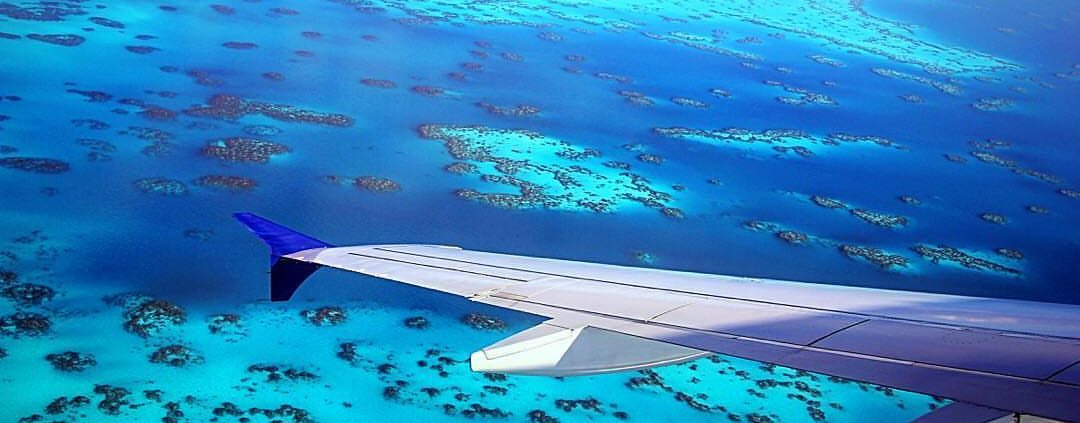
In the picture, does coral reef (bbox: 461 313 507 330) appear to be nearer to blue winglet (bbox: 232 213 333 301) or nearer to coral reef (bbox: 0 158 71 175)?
blue winglet (bbox: 232 213 333 301)

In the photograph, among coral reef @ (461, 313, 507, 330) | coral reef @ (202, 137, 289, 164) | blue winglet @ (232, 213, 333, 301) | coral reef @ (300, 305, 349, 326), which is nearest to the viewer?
blue winglet @ (232, 213, 333, 301)

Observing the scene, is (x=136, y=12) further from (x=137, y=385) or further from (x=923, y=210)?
(x=923, y=210)

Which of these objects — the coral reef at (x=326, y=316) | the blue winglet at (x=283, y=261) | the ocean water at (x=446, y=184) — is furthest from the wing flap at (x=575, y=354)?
the coral reef at (x=326, y=316)

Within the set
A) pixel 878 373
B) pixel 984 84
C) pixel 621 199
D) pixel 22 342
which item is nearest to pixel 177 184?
pixel 22 342

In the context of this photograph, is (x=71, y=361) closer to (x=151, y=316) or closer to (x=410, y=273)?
(x=151, y=316)

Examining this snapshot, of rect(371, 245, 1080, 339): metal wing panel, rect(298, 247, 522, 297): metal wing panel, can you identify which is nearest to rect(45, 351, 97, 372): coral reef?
rect(298, 247, 522, 297): metal wing panel

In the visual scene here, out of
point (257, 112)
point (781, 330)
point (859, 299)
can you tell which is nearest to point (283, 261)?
point (781, 330)
